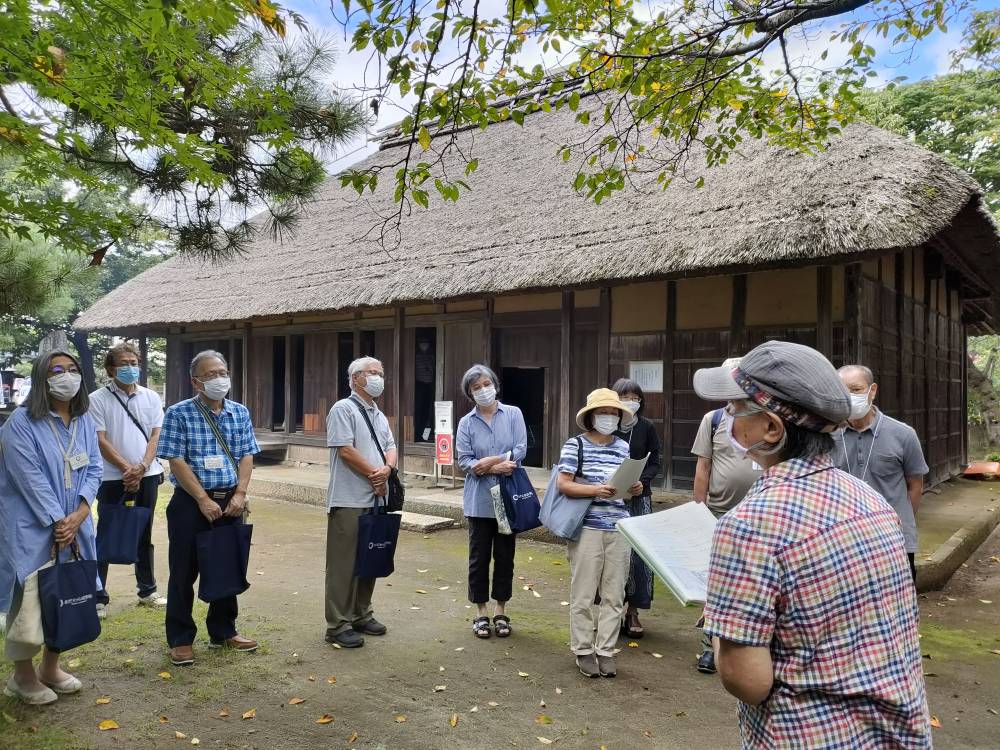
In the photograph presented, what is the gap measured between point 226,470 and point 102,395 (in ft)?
5.24

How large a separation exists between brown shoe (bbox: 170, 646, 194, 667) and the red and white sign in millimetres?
5706

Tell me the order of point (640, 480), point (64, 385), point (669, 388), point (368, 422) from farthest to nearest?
point (669, 388)
point (640, 480)
point (368, 422)
point (64, 385)

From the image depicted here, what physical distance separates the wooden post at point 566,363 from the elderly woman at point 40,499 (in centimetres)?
661

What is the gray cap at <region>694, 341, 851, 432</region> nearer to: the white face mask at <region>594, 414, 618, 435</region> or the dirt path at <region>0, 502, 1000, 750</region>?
the dirt path at <region>0, 502, 1000, 750</region>

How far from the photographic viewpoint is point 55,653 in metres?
3.61

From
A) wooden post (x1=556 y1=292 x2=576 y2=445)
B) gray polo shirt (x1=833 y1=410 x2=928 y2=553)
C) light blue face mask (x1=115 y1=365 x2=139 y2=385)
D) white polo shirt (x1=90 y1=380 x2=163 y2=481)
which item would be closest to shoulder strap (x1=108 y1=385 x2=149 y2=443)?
white polo shirt (x1=90 y1=380 x2=163 y2=481)

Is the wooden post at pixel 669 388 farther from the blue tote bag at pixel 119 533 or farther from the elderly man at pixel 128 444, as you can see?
the blue tote bag at pixel 119 533

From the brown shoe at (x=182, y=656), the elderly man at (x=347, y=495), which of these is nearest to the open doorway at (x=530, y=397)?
the elderly man at (x=347, y=495)

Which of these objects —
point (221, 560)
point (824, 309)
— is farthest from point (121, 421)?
point (824, 309)

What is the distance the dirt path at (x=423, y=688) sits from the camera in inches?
130

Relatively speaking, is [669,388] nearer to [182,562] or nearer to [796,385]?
[182,562]

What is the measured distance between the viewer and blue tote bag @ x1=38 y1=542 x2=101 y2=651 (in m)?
3.32

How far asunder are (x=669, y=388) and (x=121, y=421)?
20.6ft

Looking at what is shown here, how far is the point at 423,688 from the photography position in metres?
3.84
